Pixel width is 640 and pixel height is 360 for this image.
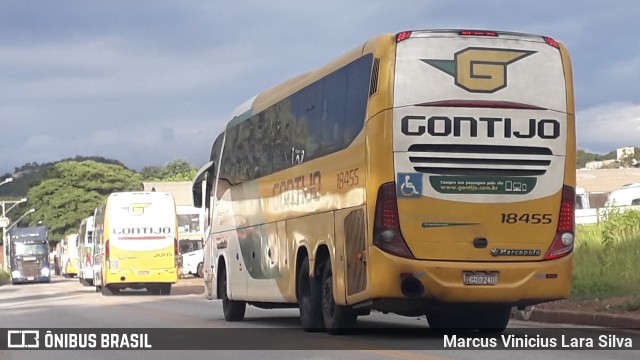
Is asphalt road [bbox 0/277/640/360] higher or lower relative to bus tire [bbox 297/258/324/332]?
lower

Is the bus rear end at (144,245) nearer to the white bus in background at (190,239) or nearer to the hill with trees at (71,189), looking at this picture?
the white bus in background at (190,239)

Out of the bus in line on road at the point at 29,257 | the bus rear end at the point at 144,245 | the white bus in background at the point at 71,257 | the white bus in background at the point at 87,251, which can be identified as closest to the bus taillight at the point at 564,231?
the bus rear end at the point at 144,245

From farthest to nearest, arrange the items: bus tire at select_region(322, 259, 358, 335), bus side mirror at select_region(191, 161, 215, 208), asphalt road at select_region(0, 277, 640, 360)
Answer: bus side mirror at select_region(191, 161, 215, 208)
bus tire at select_region(322, 259, 358, 335)
asphalt road at select_region(0, 277, 640, 360)

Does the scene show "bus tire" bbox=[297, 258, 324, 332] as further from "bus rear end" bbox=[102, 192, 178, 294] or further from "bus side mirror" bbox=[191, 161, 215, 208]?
"bus rear end" bbox=[102, 192, 178, 294]

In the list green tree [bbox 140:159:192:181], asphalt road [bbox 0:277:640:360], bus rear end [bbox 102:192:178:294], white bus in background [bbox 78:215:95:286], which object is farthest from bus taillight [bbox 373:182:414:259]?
green tree [bbox 140:159:192:181]

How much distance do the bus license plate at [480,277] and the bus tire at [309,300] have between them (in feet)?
9.82

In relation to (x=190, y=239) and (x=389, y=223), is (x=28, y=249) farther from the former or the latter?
(x=389, y=223)

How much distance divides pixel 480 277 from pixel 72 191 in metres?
117

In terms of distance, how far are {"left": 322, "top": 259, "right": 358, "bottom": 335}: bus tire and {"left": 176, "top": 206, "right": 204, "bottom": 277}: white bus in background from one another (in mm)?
48673

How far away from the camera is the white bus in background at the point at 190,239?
65562 mm

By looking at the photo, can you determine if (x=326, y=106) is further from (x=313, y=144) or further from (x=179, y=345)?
(x=179, y=345)

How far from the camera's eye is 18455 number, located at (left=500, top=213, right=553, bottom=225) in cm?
1433

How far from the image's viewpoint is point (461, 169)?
46.7 ft
